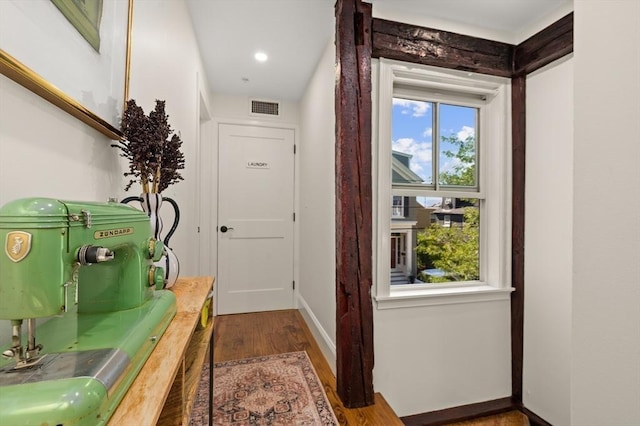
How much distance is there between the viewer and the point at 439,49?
196 cm

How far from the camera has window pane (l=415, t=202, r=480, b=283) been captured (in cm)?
215

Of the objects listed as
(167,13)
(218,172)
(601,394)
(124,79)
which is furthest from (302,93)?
(601,394)

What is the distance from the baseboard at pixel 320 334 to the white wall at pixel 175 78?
1.19m

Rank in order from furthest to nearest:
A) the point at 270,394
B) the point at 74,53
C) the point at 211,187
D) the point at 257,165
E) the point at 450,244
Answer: the point at 257,165 < the point at 211,187 < the point at 450,244 < the point at 270,394 < the point at 74,53

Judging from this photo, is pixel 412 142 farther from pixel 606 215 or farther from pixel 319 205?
pixel 606 215

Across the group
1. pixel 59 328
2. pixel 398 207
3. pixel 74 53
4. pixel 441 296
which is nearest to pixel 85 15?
pixel 74 53

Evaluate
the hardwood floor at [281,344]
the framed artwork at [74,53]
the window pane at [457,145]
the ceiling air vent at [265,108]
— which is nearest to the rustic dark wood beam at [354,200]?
the hardwood floor at [281,344]

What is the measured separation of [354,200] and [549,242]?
136 cm

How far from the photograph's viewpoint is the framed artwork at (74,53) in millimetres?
579

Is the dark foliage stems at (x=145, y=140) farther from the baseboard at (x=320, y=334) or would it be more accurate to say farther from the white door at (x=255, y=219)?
the white door at (x=255, y=219)

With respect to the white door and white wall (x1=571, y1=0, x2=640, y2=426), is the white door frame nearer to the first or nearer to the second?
the white door

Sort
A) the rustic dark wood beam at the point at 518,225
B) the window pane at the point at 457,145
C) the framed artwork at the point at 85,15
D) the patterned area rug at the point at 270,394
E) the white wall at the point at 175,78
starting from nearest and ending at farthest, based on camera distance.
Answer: the framed artwork at the point at 85,15
the white wall at the point at 175,78
the patterned area rug at the point at 270,394
the rustic dark wood beam at the point at 518,225
the window pane at the point at 457,145

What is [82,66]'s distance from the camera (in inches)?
31.5

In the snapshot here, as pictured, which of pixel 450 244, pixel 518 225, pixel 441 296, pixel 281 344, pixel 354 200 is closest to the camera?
pixel 354 200
